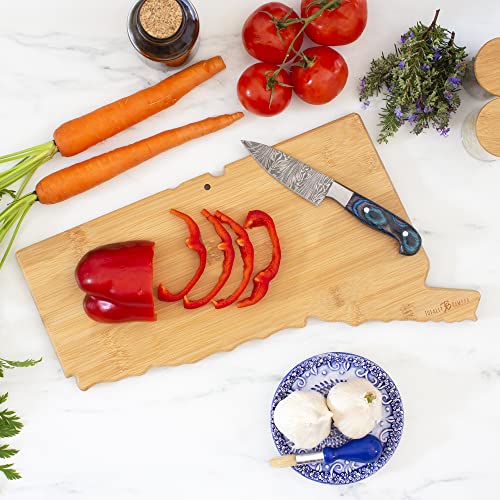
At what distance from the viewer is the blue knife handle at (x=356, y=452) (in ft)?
5.48

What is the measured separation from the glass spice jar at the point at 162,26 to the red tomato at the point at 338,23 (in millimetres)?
313

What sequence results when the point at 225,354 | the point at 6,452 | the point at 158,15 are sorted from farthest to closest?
the point at 225,354, the point at 6,452, the point at 158,15

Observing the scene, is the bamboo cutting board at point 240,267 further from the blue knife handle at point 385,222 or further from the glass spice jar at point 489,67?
the glass spice jar at point 489,67

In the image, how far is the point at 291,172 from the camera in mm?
1729

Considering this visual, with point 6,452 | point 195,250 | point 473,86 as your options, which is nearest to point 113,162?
point 195,250

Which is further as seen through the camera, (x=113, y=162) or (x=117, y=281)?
(x=113, y=162)

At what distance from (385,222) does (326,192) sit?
0.18 metres

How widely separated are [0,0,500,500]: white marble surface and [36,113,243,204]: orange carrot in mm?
48

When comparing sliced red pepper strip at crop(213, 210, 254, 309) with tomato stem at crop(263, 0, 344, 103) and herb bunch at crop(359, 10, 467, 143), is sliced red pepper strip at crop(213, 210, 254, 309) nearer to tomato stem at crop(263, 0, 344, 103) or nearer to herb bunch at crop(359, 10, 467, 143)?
tomato stem at crop(263, 0, 344, 103)

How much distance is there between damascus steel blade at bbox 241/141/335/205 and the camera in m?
1.72

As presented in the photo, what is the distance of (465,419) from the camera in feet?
5.99

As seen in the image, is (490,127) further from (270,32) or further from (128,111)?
(128,111)

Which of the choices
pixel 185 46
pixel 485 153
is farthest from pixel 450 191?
pixel 185 46

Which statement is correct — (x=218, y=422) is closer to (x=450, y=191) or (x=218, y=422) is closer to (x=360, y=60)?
(x=450, y=191)
